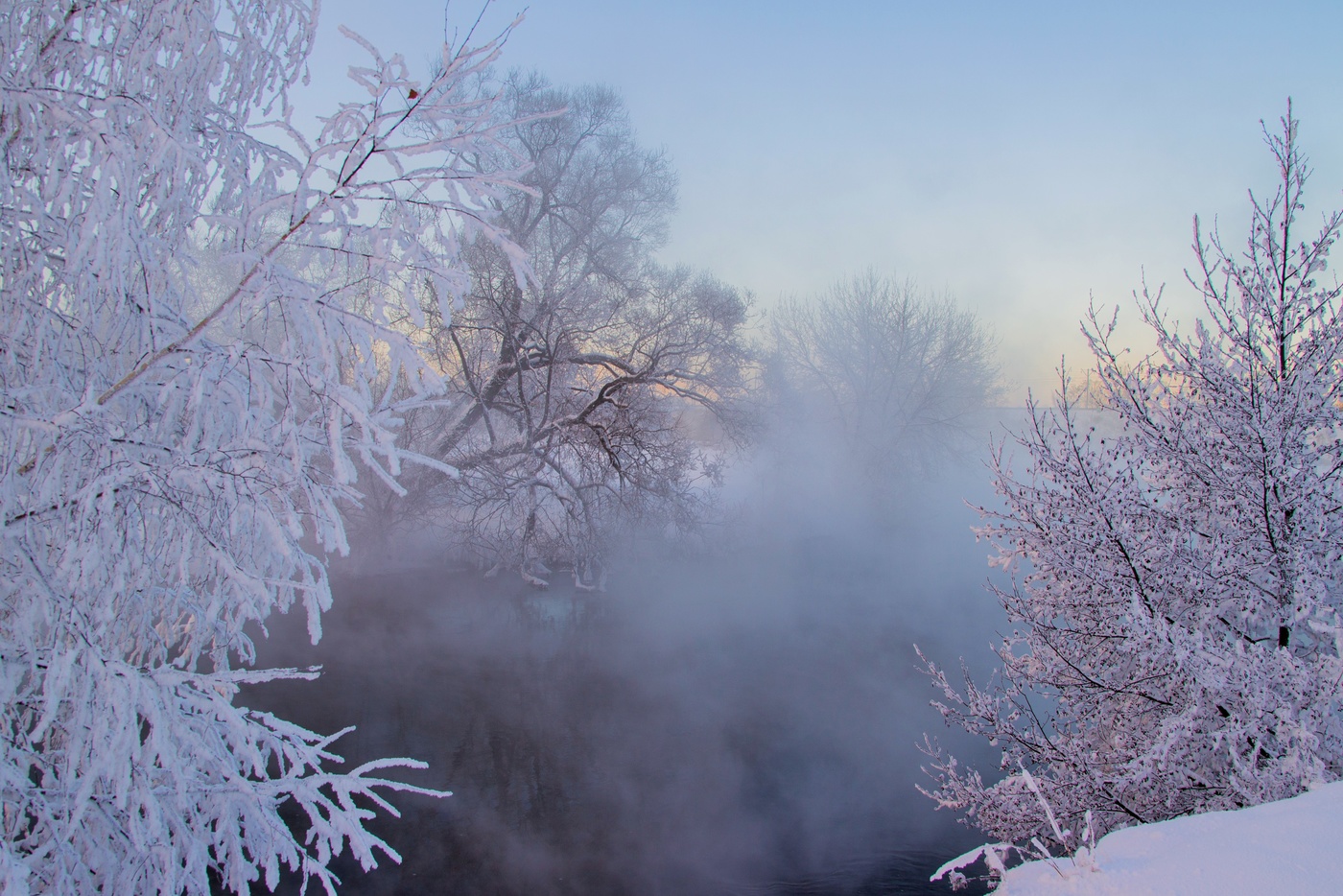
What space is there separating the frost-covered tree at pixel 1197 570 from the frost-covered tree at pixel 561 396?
10.8 metres

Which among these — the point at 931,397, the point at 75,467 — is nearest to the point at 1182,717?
the point at 75,467

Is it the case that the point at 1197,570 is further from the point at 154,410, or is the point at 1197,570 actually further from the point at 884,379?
the point at 884,379

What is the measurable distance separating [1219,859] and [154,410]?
12.2 ft

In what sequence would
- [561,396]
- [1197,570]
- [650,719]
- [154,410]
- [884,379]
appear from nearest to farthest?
1. [154,410]
2. [1197,570]
3. [650,719]
4. [561,396]
5. [884,379]

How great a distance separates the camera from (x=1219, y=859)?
1.94 meters

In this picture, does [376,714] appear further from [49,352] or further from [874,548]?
[874,548]

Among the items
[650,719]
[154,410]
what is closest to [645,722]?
[650,719]

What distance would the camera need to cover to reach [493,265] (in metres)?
15.6

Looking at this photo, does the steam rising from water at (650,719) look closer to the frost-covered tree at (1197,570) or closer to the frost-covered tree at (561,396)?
the frost-covered tree at (561,396)

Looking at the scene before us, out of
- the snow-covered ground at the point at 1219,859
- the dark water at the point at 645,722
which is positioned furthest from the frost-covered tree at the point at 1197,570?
the dark water at the point at 645,722

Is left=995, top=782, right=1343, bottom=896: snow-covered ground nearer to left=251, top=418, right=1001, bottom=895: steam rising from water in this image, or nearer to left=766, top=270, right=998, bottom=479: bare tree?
left=251, top=418, right=1001, bottom=895: steam rising from water

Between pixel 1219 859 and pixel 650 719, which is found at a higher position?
pixel 1219 859

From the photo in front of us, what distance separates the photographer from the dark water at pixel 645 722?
Answer: 26.3ft

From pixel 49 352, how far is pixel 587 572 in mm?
15841
